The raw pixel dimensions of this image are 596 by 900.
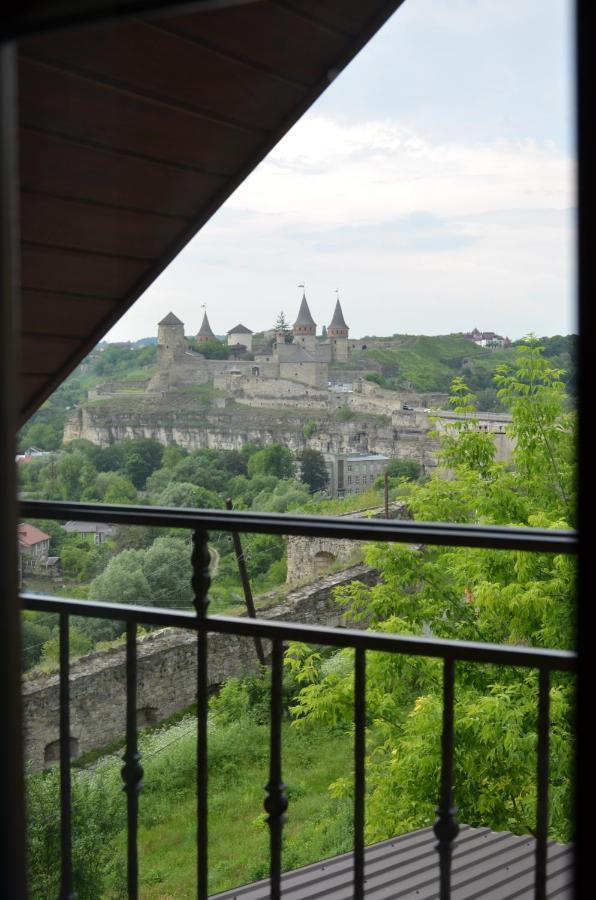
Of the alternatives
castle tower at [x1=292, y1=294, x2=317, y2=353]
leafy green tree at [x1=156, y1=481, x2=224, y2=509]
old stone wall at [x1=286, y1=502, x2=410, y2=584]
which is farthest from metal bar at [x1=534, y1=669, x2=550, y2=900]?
castle tower at [x1=292, y1=294, x2=317, y2=353]

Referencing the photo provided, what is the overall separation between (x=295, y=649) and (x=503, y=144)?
14.3 metres

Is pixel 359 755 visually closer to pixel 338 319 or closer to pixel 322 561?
pixel 322 561

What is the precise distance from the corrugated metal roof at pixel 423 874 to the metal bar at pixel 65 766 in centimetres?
69

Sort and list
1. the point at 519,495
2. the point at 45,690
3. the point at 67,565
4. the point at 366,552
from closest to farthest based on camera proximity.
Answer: the point at 366,552 → the point at 519,495 → the point at 45,690 → the point at 67,565

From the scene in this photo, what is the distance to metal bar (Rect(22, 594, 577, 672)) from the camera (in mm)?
1043

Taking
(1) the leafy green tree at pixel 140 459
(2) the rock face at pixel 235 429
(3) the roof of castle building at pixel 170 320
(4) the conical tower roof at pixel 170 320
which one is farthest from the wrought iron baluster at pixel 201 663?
(3) the roof of castle building at pixel 170 320

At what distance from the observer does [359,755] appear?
1.25 metres

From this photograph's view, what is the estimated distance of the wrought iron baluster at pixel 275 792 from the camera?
52.1 inches

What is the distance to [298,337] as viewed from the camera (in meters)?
19.0

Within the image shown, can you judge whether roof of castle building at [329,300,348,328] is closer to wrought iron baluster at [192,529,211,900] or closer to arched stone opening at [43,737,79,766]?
arched stone opening at [43,737,79,766]

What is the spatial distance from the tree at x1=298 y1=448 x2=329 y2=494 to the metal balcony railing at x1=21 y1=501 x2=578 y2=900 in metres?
14.8

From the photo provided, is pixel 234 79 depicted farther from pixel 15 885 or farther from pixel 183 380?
pixel 183 380

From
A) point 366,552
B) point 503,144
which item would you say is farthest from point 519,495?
point 503,144

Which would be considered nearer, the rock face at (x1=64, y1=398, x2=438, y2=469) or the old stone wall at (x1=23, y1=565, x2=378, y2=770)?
the old stone wall at (x1=23, y1=565, x2=378, y2=770)
